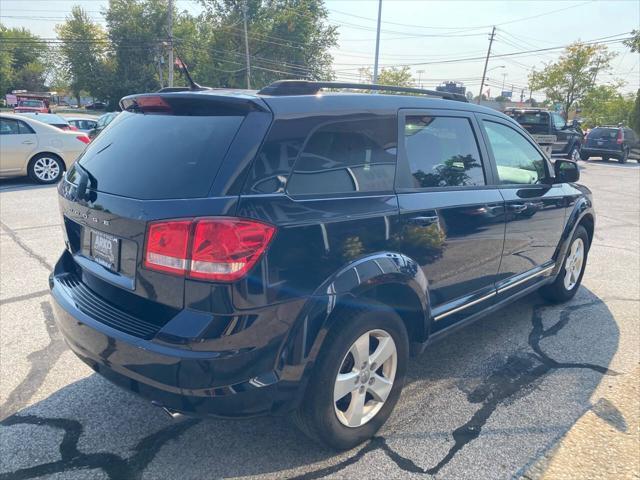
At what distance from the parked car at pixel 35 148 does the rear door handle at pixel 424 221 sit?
905cm

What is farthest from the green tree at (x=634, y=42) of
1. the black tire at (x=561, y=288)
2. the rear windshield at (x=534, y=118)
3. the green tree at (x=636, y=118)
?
the black tire at (x=561, y=288)

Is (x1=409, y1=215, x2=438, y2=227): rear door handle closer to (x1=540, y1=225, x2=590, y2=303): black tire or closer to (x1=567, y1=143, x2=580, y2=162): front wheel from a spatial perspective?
(x1=540, y1=225, x2=590, y2=303): black tire

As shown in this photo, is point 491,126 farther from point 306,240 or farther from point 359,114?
point 306,240

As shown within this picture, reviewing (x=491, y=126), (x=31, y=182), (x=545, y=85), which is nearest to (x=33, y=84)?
(x=545, y=85)

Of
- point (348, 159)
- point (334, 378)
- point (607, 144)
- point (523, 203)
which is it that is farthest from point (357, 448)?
point (607, 144)

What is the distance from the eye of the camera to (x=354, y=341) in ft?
7.87

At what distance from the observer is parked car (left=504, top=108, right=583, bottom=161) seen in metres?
18.1

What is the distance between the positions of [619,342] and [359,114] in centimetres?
A: 298

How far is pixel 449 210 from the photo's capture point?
299 centimetres

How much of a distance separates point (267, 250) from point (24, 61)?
95127 millimetres

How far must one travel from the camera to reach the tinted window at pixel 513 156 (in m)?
3.64

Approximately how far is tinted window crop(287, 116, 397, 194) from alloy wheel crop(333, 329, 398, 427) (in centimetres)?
76

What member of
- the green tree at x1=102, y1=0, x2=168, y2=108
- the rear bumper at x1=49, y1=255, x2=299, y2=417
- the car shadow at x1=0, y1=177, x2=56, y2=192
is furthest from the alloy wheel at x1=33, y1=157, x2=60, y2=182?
the green tree at x1=102, y1=0, x2=168, y2=108

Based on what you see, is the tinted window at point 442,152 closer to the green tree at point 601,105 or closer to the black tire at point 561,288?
the black tire at point 561,288
